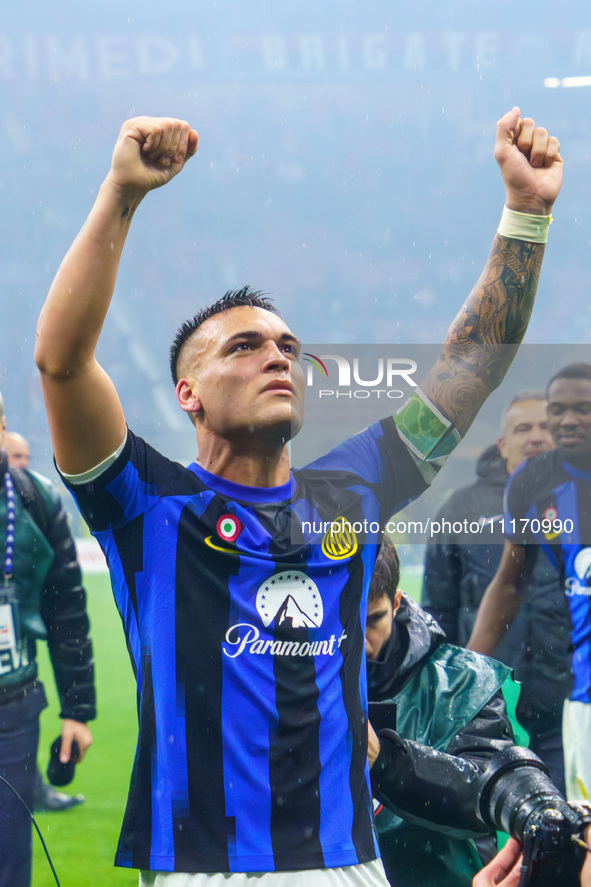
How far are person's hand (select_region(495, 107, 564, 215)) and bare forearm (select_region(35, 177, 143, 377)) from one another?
26.5 inches

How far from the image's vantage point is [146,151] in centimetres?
106

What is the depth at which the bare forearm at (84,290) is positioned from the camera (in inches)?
40.4

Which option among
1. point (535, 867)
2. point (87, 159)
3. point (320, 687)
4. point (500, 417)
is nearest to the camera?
point (535, 867)

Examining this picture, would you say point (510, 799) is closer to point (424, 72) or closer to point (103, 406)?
point (103, 406)

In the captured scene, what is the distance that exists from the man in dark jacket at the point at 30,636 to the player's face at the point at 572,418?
4.09 feet

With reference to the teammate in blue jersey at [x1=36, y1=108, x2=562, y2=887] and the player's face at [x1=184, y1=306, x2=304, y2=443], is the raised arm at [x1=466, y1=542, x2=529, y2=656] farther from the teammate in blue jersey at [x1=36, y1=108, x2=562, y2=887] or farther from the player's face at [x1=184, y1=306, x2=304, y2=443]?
the player's face at [x1=184, y1=306, x2=304, y2=443]

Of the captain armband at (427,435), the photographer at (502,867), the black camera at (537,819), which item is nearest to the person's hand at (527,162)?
the captain armband at (427,435)

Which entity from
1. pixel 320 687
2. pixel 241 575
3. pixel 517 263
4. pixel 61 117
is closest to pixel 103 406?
pixel 241 575

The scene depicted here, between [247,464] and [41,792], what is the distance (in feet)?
3.73

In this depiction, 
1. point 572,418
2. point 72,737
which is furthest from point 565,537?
point 72,737

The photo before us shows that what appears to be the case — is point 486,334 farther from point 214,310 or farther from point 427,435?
point 214,310

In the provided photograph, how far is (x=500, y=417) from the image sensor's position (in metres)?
1.93

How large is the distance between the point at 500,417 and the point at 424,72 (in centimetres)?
89

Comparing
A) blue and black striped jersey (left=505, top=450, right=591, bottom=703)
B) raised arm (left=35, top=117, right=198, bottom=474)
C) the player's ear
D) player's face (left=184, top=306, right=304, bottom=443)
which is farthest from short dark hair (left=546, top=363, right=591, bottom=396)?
raised arm (left=35, top=117, right=198, bottom=474)
